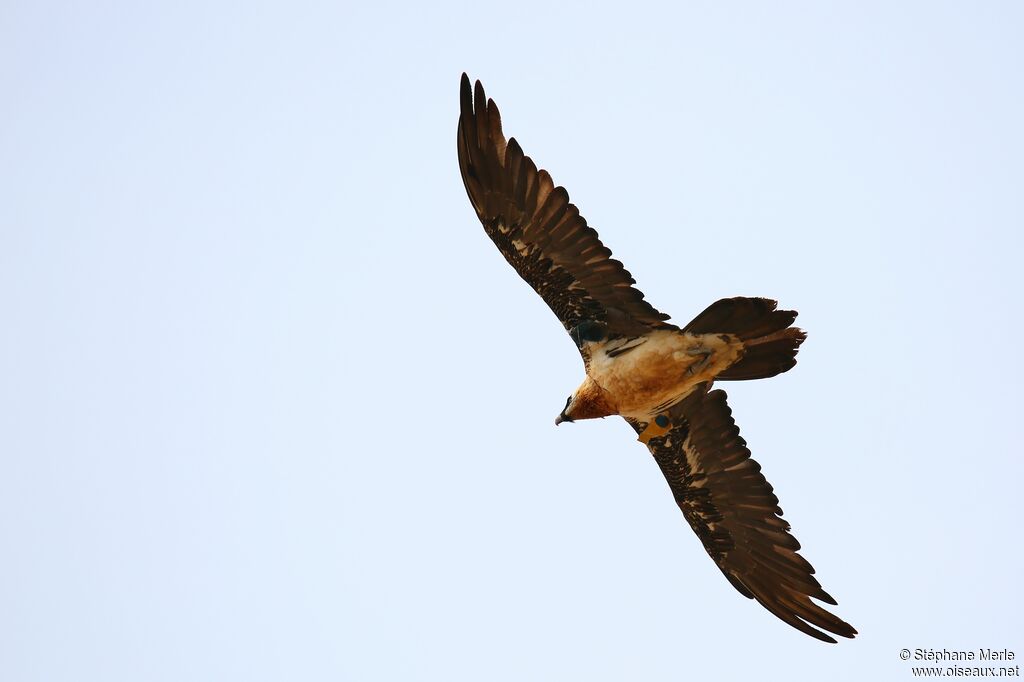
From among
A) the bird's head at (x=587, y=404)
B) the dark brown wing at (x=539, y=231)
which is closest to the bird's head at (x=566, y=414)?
the bird's head at (x=587, y=404)

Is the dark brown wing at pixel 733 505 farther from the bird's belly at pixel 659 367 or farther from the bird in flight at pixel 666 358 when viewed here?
the bird's belly at pixel 659 367

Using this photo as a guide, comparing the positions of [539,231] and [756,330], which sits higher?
[539,231]

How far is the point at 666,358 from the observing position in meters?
11.8

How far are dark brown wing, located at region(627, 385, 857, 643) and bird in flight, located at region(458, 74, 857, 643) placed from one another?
1cm

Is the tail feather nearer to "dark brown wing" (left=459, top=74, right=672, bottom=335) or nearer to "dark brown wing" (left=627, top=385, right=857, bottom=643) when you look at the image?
"dark brown wing" (left=459, top=74, right=672, bottom=335)

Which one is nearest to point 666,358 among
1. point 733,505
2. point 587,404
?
point 587,404

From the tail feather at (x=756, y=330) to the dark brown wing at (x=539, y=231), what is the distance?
0.76 metres

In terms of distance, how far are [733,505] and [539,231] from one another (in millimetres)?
3982

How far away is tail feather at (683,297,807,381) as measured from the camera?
35.8 feet

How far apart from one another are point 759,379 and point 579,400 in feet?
6.30

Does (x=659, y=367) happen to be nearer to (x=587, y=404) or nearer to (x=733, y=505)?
(x=587, y=404)

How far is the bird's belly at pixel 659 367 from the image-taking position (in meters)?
11.5

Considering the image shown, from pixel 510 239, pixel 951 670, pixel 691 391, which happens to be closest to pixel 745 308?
pixel 691 391

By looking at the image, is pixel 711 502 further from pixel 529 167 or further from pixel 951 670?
pixel 529 167
